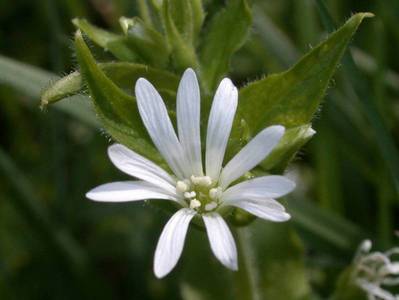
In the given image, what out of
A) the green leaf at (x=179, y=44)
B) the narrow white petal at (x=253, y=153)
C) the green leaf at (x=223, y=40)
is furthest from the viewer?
the green leaf at (x=223, y=40)

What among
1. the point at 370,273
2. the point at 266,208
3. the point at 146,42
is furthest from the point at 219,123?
the point at 370,273

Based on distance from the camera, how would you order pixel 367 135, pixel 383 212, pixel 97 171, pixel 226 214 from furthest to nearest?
pixel 97 171, pixel 367 135, pixel 383 212, pixel 226 214

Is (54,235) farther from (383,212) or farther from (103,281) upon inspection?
(383,212)

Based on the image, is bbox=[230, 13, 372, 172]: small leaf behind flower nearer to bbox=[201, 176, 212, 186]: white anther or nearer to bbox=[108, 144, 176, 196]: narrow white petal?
bbox=[201, 176, 212, 186]: white anther

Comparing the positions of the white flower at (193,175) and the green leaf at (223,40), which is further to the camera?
the green leaf at (223,40)

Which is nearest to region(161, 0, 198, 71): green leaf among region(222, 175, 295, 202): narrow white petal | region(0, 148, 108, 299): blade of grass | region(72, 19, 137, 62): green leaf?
region(72, 19, 137, 62): green leaf

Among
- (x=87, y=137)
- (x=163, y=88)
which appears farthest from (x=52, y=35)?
(x=163, y=88)

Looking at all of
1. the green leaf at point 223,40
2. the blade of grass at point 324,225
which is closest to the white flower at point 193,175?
the green leaf at point 223,40

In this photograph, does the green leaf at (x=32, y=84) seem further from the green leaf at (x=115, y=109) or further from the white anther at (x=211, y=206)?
the white anther at (x=211, y=206)
